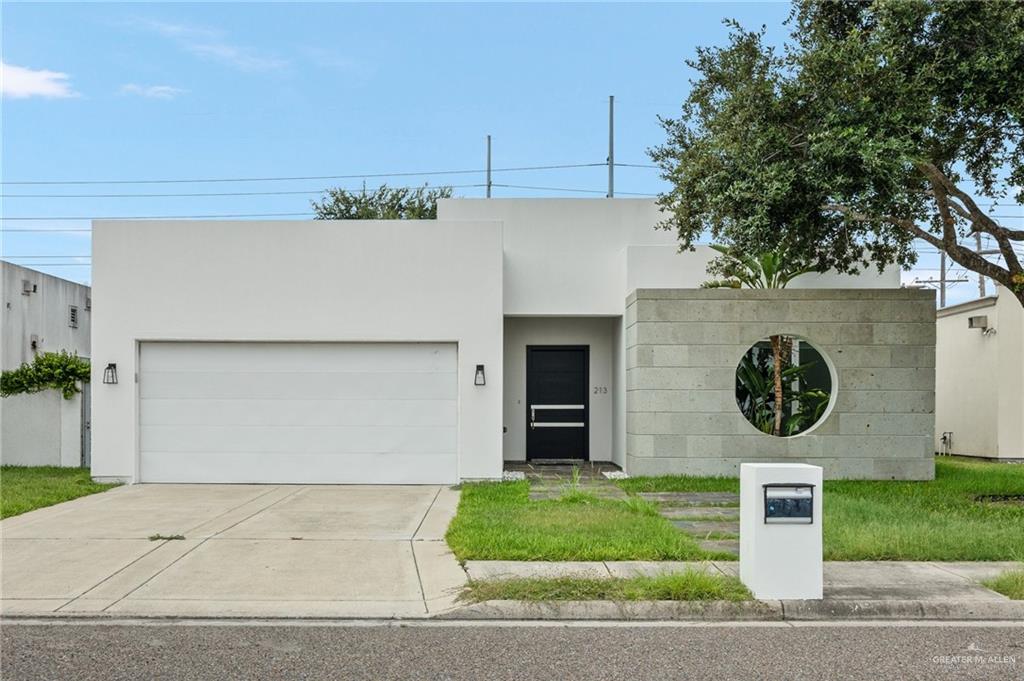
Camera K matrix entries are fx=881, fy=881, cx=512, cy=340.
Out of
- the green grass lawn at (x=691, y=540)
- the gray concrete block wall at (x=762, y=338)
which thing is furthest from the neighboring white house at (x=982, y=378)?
the green grass lawn at (x=691, y=540)

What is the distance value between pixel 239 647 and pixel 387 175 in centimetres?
3361

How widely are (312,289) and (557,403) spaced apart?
520 centimetres

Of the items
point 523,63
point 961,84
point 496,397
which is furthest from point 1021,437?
point 523,63

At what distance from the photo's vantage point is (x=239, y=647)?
5.93m

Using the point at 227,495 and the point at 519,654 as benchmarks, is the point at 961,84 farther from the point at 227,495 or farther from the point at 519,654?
the point at 227,495

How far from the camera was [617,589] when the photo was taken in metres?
7.05

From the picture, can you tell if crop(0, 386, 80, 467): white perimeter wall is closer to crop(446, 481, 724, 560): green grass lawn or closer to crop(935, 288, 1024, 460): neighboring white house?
crop(446, 481, 724, 560): green grass lawn

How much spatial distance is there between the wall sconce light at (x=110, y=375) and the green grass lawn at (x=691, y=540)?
593cm

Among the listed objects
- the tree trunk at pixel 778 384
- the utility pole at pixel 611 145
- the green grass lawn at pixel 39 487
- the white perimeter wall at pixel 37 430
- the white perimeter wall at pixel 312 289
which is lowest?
the green grass lawn at pixel 39 487

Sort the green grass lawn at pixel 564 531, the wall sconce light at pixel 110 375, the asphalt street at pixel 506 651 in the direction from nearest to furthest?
the asphalt street at pixel 506 651, the green grass lawn at pixel 564 531, the wall sconce light at pixel 110 375

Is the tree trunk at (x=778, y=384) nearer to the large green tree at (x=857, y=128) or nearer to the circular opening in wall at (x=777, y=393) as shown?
the circular opening in wall at (x=777, y=393)

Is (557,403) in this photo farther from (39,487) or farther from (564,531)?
(39,487)

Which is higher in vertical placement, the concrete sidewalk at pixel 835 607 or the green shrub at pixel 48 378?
the green shrub at pixel 48 378

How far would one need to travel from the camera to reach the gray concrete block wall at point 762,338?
14008 millimetres
